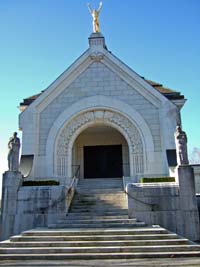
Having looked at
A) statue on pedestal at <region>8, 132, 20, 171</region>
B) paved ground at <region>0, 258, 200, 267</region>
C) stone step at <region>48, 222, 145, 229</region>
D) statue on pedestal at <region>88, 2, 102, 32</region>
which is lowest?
paved ground at <region>0, 258, 200, 267</region>

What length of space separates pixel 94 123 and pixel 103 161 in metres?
3.49

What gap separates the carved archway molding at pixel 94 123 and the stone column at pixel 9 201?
143 inches

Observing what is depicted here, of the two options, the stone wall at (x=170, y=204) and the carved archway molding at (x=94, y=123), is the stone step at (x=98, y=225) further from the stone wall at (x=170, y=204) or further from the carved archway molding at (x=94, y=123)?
the carved archway molding at (x=94, y=123)

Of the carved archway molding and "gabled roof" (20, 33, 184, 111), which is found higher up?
"gabled roof" (20, 33, 184, 111)

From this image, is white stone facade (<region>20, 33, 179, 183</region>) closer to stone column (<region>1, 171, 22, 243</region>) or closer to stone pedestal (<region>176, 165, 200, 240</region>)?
stone column (<region>1, 171, 22, 243</region>)

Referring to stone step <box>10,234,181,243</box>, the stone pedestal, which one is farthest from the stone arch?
stone step <box>10,234,181,243</box>

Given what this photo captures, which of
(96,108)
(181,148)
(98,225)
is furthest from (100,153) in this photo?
(98,225)

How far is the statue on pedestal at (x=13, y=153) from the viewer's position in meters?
13.5

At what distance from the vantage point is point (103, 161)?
19859mm

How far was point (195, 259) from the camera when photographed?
758 centimetres

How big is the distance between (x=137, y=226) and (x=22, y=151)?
8.89 m

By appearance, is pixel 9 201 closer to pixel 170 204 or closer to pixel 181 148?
pixel 170 204

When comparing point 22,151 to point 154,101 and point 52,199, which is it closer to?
point 52,199

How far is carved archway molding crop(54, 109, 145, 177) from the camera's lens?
16562 mm
